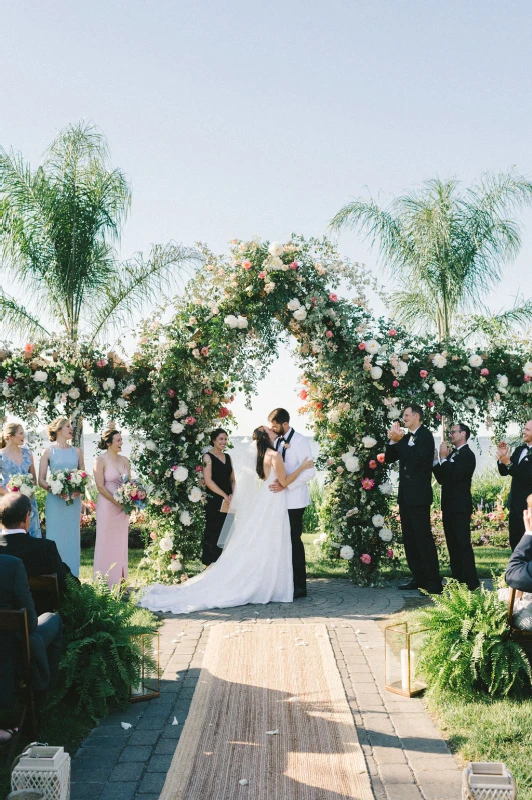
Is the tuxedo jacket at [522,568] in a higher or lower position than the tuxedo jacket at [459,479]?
lower

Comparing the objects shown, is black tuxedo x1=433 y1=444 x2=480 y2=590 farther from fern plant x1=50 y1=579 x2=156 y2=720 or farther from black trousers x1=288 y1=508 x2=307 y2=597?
fern plant x1=50 y1=579 x2=156 y2=720

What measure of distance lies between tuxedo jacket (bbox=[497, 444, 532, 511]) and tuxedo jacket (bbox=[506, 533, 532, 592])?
3.90 m

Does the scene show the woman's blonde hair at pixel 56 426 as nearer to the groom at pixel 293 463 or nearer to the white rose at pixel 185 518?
the white rose at pixel 185 518

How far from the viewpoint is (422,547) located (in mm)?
8688

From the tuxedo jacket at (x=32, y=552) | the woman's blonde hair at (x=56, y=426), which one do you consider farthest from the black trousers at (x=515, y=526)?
the tuxedo jacket at (x=32, y=552)

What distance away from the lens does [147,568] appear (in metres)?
10.4

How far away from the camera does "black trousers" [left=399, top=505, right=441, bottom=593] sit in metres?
8.65

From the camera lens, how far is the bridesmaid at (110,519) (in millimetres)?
8703

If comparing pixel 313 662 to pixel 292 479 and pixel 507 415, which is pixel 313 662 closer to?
pixel 292 479

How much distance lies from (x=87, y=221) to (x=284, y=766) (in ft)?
38.3

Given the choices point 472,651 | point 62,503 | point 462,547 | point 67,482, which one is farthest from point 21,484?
point 472,651

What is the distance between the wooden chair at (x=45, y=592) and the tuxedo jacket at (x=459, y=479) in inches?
194

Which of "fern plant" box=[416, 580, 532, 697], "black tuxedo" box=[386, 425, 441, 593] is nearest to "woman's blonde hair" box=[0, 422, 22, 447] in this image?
"black tuxedo" box=[386, 425, 441, 593]

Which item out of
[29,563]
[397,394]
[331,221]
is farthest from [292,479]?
[331,221]
